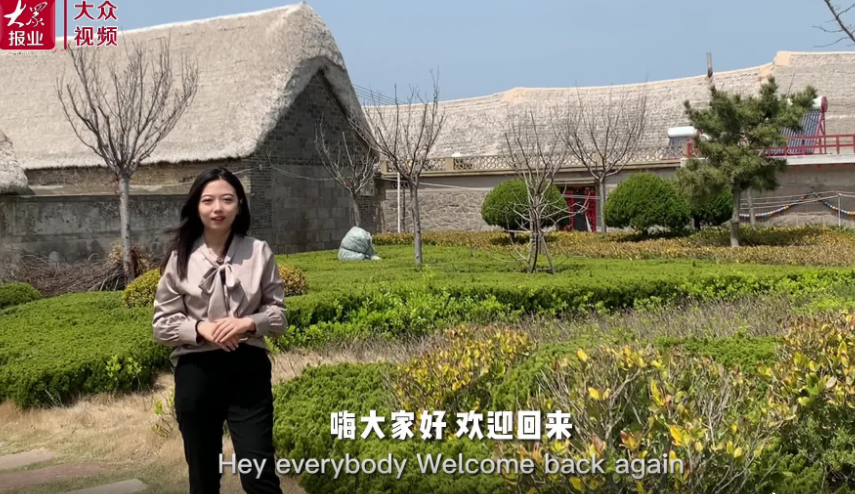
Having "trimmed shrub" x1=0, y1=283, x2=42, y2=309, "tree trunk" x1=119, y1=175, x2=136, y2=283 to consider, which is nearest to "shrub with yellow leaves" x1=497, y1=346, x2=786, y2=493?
"trimmed shrub" x1=0, y1=283, x2=42, y2=309

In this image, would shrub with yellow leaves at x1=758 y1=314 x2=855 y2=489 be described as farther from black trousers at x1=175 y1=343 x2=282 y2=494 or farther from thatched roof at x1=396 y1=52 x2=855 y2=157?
thatched roof at x1=396 y1=52 x2=855 y2=157

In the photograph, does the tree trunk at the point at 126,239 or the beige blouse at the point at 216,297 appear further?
the tree trunk at the point at 126,239

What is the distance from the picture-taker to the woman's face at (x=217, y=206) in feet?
9.87

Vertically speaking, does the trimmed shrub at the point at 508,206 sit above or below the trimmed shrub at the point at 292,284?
above

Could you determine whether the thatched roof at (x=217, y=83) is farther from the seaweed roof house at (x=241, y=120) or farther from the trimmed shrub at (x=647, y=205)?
the trimmed shrub at (x=647, y=205)

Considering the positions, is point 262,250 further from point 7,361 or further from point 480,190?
point 480,190

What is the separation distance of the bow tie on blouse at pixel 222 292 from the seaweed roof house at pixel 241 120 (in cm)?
1239

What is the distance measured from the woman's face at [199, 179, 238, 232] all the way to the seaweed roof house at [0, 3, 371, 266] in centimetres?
1226

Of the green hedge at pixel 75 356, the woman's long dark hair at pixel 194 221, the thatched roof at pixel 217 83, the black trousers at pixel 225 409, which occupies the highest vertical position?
the thatched roof at pixel 217 83

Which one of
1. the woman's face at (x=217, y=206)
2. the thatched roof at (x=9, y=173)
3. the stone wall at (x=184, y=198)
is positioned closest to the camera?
the woman's face at (x=217, y=206)

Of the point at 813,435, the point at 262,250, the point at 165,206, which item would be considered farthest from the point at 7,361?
the point at 165,206

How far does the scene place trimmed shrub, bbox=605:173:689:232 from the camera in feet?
56.9

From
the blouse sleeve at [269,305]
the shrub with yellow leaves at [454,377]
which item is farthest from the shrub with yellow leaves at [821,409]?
the blouse sleeve at [269,305]

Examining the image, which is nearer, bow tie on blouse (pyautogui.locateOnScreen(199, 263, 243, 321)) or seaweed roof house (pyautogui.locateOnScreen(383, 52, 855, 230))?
bow tie on blouse (pyautogui.locateOnScreen(199, 263, 243, 321))
